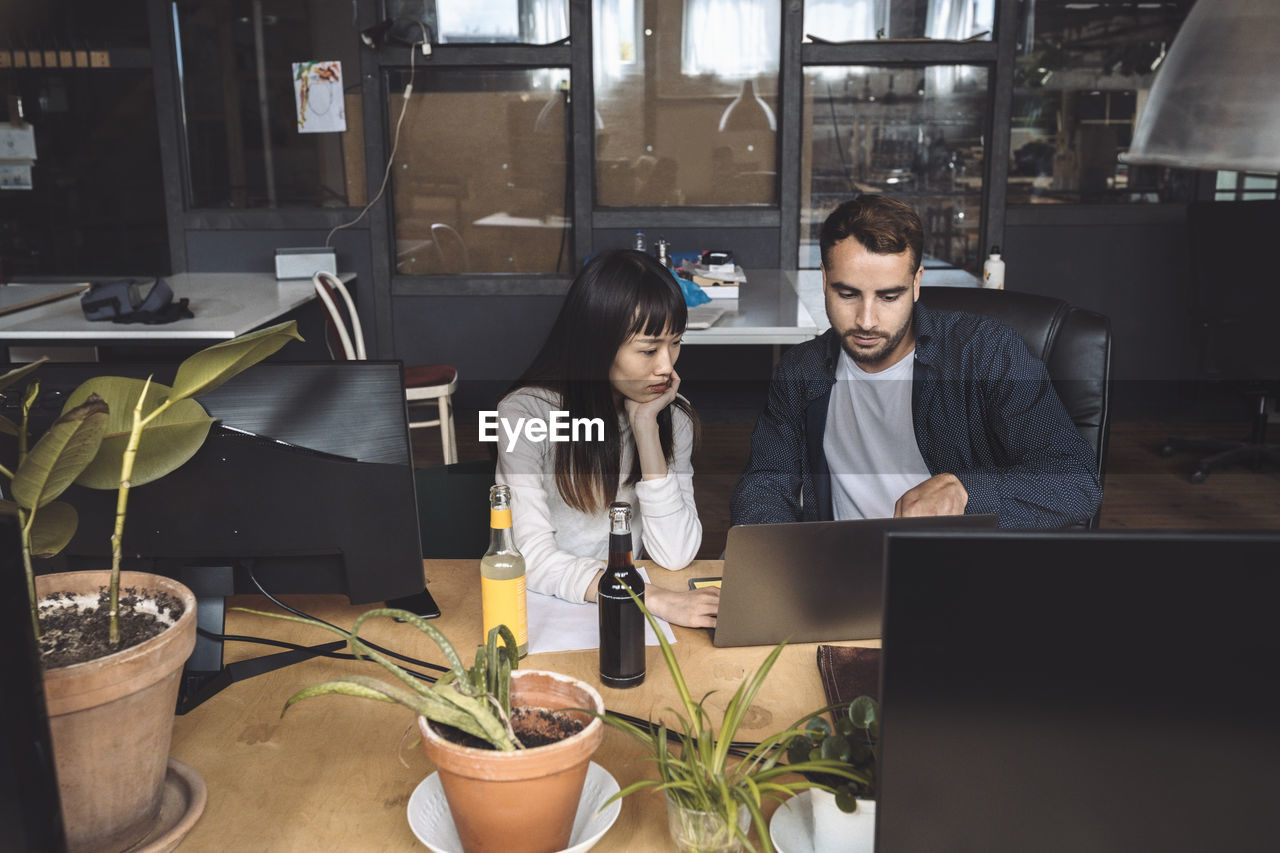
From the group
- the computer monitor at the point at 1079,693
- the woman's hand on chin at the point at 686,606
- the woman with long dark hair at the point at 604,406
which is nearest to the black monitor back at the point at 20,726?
the computer monitor at the point at 1079,693

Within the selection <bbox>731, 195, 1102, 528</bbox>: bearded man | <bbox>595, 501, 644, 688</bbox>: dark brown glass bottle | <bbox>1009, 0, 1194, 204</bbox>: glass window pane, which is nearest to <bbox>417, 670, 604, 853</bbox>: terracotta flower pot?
<bbox>595, 501, 644, 688</bbox>: dark brown glass bottle

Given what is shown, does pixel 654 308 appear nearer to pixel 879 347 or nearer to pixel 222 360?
pixel 879 347

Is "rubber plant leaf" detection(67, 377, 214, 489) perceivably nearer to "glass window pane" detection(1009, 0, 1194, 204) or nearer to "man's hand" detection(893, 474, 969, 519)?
"man's hand" detection(893, 474, 969, 519)

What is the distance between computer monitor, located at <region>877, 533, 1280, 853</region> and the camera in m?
0.66

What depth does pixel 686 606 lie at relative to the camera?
1.35 meters

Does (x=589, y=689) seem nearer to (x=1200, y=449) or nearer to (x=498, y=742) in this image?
(x=498, y=742)

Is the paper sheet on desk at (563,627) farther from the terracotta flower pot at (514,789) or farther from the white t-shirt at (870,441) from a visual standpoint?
the white t-shirt at (870,441)

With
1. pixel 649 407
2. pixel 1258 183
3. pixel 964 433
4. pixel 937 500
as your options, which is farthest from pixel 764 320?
pixel 1258 183

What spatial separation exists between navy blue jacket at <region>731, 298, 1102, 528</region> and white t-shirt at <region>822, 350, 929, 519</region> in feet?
0.08

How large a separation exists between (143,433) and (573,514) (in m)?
0.86

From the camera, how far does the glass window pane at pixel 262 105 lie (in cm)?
459

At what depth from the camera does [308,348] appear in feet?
14.9

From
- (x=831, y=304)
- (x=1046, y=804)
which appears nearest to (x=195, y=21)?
(x=831, y=304)

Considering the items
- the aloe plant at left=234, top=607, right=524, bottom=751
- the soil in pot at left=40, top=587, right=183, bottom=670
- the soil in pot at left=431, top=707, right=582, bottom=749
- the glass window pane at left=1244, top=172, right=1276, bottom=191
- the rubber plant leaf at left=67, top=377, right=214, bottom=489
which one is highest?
the glass window pane at left=1244, top=172, right=1276, bottom=191
